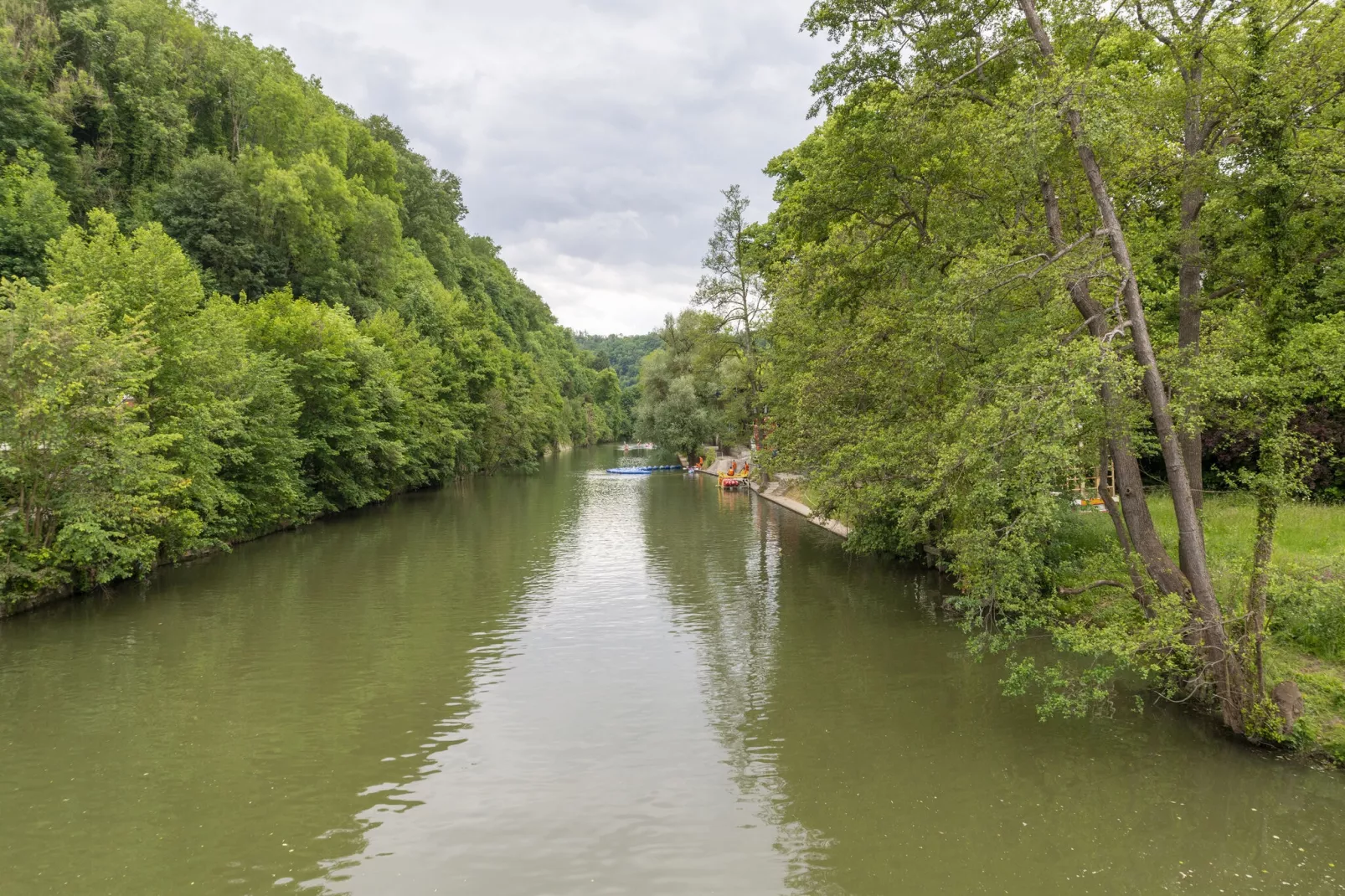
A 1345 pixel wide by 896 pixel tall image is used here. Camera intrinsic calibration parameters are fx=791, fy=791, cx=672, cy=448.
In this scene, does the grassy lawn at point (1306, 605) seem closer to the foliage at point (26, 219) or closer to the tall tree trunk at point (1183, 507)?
the tall tree trunk at point (1183, 507)

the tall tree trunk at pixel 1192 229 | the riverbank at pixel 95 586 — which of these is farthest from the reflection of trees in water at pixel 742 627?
the riverbank at pixel 95 586

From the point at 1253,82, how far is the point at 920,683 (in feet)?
31.2

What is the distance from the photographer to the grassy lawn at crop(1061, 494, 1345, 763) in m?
9.24

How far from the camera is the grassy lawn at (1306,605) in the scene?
9242 mm

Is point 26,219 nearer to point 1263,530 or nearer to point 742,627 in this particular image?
point 742,627

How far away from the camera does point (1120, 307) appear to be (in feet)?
32.5

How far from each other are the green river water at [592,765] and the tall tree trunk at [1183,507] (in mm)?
867

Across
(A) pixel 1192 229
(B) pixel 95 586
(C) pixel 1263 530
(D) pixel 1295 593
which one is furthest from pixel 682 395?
(D) pixel 1295 593

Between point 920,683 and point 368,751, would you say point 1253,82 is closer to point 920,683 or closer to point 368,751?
point 920,683

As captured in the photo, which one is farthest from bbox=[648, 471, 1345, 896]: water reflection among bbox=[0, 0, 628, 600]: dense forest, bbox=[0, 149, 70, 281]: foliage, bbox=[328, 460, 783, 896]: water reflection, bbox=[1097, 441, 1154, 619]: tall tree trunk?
bbox=[0, 149, 70, 281]: foliage

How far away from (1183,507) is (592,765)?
7967 mm

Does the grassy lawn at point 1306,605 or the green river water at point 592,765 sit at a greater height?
the grassy lawn at point 1306,605

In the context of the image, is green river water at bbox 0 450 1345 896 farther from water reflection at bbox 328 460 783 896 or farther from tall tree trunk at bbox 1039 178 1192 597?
tall tree trunk at bbox 1039 178 1192 597

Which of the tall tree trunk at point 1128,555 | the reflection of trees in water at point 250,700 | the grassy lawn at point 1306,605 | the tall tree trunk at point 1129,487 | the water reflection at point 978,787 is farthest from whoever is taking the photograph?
the tall tree trunk at point 1128,555
